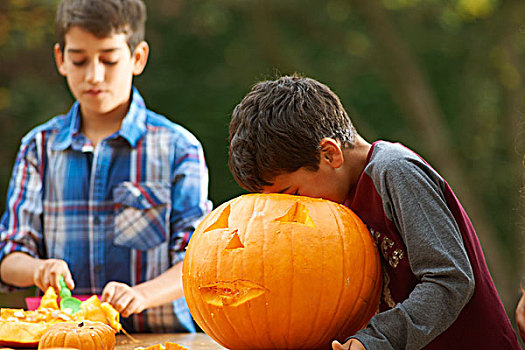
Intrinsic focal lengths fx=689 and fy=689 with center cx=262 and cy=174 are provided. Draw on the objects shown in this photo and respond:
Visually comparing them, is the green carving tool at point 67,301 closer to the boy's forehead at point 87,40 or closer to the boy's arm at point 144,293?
the boy's arm at point 144,293

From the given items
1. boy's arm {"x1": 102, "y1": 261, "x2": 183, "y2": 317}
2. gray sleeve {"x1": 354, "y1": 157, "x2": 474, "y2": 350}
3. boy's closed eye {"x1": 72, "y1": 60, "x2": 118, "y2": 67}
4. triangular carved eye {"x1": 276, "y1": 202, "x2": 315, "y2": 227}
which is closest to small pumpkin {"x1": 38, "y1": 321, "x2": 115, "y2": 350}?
boy's arm {"x1": 102, "y1": 261, "x2": 183, "y2": 317}

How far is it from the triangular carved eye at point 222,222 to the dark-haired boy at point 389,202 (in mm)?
103

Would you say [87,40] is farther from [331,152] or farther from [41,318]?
[331,152]

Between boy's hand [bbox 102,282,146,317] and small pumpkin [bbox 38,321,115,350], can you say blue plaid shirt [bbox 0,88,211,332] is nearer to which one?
boy's hand [bbox 102,282,146,317]

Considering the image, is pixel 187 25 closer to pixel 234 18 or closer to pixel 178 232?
pixel 234 18

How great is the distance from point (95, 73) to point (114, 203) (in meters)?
0.53

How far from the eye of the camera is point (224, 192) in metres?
7.19

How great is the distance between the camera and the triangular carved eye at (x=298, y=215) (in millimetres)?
1839

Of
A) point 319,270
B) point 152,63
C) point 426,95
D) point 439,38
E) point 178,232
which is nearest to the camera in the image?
point 319,270

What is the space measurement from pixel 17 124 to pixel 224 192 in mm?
2278

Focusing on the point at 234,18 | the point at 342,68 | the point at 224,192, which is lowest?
the point at 224,192

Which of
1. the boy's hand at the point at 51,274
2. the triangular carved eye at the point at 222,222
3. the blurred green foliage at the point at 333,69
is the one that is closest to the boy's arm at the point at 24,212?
the boy's hand at the point at 51,274

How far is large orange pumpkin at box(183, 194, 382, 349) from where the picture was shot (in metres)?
1.77

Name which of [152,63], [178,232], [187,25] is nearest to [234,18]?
[187,25]
